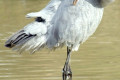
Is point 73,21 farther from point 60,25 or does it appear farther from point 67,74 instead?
Answer: point 67,74

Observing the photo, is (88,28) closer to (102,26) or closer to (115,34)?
(115,34)

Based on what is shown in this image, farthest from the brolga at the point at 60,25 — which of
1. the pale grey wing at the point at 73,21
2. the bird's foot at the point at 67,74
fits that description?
the bird's foot at the point at 67,74

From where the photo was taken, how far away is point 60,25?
7.51 meters

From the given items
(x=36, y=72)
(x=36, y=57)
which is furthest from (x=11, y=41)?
(x=36, y=57)

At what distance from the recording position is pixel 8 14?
1609 centimetres

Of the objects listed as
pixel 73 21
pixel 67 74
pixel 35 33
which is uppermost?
pixel 73 21

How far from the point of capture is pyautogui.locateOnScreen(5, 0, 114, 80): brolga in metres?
7.48

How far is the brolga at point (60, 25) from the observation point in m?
7.48

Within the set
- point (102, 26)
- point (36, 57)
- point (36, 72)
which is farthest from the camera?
point (102, 26)

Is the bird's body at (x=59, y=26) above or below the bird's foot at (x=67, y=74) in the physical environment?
above

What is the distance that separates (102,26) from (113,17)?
1.31m

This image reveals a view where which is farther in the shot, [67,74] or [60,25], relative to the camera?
[67,74]

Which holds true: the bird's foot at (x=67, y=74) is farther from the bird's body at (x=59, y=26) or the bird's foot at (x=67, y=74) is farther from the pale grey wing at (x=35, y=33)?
the pale grey wing at (x=35, y=33)

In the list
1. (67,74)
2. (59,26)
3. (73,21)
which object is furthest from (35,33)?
(67,74)
